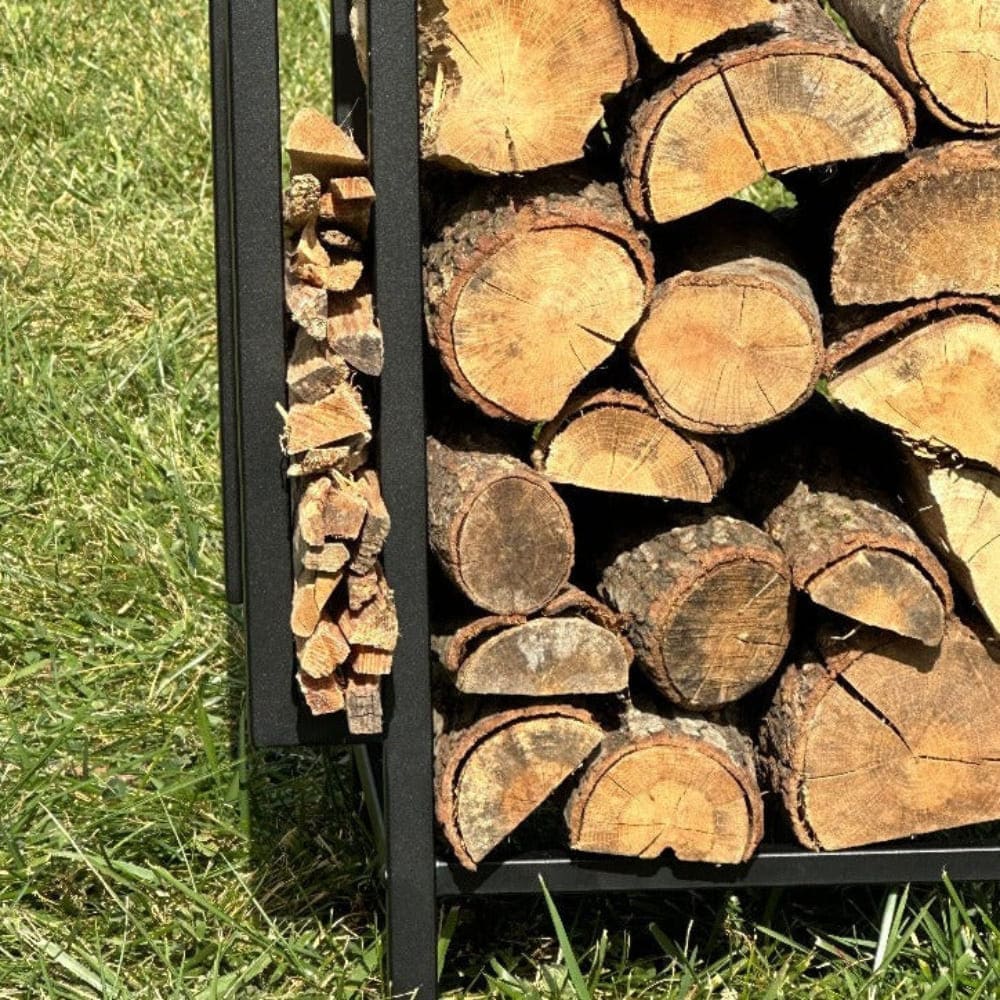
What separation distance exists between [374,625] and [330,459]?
21cm

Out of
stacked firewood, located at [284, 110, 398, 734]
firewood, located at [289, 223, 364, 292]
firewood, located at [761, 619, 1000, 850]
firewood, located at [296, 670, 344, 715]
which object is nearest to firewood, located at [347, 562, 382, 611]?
→ stacked firewood, located at [284, 110, 398, 734]

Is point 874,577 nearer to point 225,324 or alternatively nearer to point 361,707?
point 361,707

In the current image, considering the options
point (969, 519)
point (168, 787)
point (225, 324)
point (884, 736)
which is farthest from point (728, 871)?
point (225, 324)

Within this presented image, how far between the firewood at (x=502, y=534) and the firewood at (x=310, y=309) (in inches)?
10.7

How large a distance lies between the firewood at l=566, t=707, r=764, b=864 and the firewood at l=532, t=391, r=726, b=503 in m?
0.32

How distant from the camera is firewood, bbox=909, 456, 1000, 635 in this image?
2363 millimetres

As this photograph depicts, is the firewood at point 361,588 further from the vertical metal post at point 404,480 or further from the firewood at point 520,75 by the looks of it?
the firewood at point 520,75

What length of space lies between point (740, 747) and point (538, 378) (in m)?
0.60

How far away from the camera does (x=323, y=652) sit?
2197 mm

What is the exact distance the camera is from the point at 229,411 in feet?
9.82

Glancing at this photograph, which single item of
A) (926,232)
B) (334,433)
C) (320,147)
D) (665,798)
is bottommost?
(665,798)

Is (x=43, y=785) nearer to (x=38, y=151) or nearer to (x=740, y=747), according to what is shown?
(x=740, y=747)

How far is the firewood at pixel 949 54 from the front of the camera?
2.19 metres

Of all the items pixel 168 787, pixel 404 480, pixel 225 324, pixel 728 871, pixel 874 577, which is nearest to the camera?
pixel 404 480
